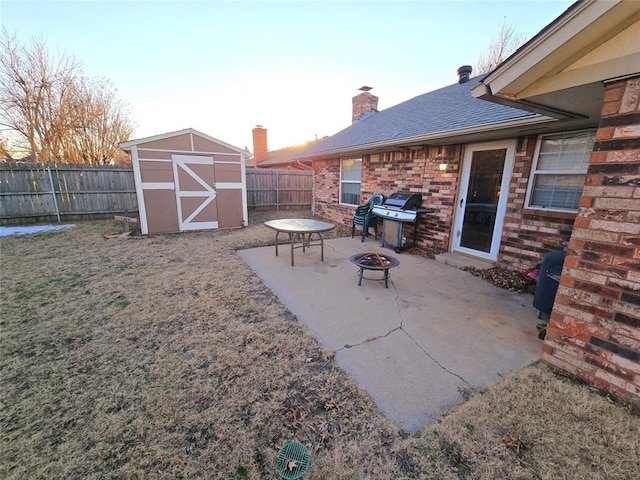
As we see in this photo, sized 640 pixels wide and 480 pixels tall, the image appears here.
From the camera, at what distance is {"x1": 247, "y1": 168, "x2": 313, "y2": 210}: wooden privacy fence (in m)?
10.9

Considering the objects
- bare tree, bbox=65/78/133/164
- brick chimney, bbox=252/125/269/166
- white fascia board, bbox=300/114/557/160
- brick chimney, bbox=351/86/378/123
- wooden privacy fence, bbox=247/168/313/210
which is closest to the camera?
white fascia board, bbox=300/114/557/160

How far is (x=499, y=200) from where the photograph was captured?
428 cm

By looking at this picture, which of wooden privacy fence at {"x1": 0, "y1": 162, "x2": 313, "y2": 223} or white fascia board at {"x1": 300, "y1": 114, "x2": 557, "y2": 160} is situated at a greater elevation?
white fascia board at {"x1": 300, "y1": 114, "x2": 557, "y2": 160}

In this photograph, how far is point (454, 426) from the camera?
1.56 metres

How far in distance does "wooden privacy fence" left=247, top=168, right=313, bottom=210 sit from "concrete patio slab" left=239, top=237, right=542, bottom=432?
23.2 ft

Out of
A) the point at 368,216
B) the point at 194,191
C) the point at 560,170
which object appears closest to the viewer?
the point at 560,170

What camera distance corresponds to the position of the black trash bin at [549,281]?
249 centimetres

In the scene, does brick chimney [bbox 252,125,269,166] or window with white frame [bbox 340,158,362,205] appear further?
brick chimney [bbox 252,125,269,166]

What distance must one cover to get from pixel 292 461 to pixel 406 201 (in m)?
4.73

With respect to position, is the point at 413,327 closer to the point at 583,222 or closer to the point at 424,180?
the point at 583,222

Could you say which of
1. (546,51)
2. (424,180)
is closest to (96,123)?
(424,180)

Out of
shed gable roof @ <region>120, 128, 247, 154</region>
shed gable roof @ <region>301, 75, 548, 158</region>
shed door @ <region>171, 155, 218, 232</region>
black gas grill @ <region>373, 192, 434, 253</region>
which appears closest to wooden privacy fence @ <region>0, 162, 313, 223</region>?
shed gable roof @ <region>120, 128, 247, 154</region>

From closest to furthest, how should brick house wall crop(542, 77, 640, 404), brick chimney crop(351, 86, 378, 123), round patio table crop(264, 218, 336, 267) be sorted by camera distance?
brick house wall crop(542, 77, 640, 404), round patio table crop(264, 218, 336, 267), brick chimney crop(351, 86, 378, 123)

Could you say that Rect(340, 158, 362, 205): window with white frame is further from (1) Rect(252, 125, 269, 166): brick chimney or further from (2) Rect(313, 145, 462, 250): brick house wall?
(1) Rect(252, 125, 269, 166): brick chimney
